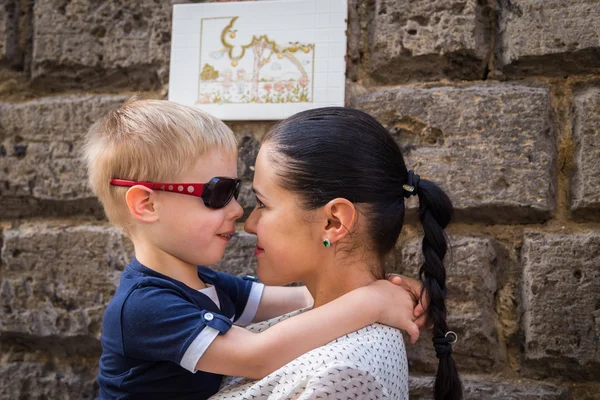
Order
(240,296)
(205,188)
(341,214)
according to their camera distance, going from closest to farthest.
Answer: (341,214) → (205,188) → (240,296)

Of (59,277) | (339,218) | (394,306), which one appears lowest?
(59,277)

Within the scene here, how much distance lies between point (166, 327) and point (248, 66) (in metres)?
1.18

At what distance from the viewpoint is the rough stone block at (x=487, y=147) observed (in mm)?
2199

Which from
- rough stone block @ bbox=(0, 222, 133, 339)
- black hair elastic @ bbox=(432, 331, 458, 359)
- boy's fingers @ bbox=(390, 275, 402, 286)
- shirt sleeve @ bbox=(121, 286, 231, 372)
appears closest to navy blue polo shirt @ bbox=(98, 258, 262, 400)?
shirt sleeve @ bbox=(121, 286, 231, 372)

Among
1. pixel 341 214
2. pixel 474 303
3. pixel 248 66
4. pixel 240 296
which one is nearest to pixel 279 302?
pixel 240 296

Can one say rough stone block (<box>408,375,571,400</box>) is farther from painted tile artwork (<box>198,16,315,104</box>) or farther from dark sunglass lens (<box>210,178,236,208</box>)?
painted tile artwork (<box>198,16,315,104</box>)

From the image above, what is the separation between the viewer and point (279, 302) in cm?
214

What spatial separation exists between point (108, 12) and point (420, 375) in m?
1.86

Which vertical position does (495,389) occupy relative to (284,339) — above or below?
below

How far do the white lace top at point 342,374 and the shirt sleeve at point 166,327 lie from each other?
0.16 metres

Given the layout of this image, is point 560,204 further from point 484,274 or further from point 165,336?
point 165,336

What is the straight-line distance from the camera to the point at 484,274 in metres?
2.21

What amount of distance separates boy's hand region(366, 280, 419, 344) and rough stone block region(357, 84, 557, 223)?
0.60m

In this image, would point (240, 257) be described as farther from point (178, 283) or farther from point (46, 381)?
point (46, 381)
